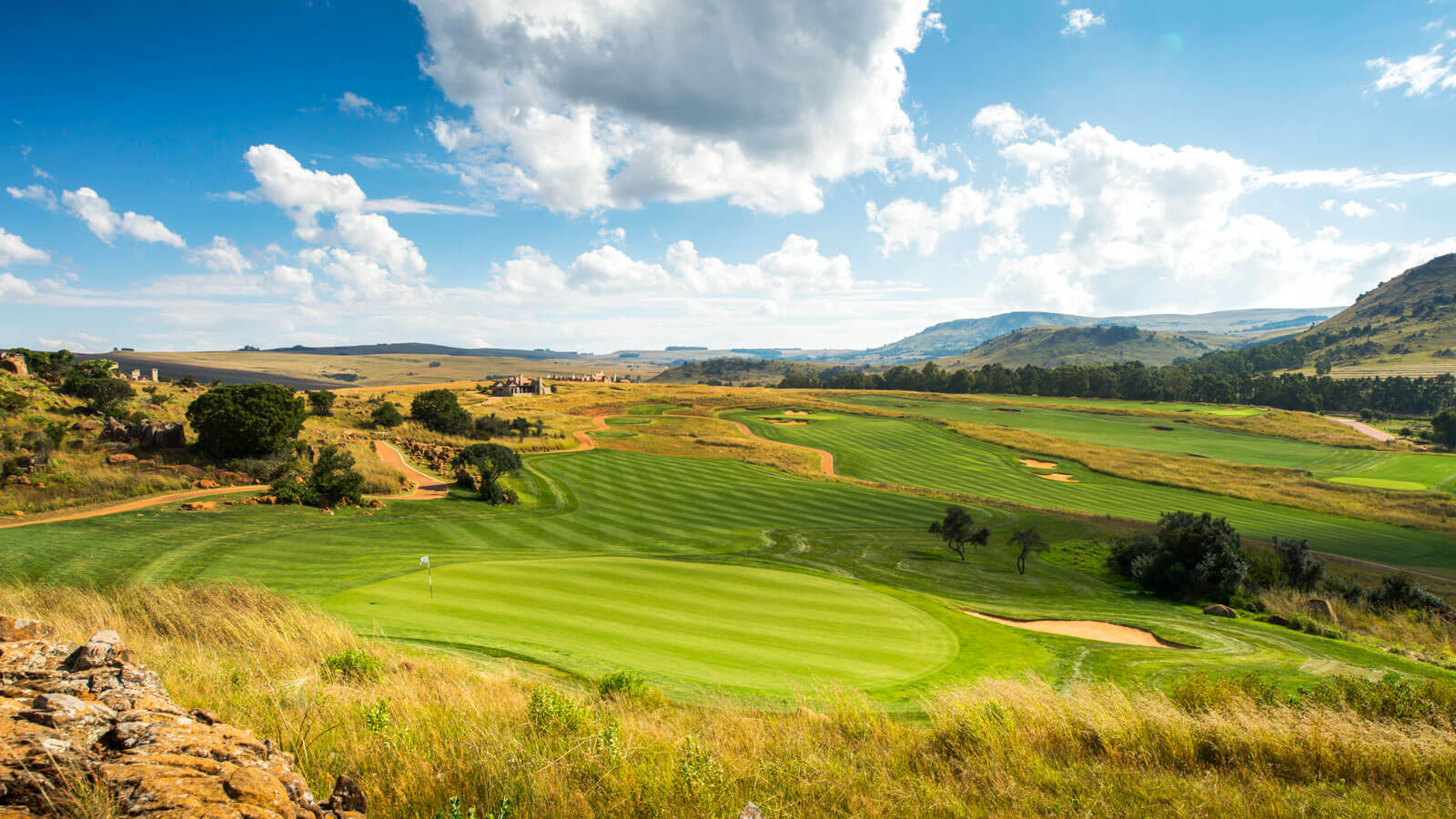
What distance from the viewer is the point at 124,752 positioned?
3.50m

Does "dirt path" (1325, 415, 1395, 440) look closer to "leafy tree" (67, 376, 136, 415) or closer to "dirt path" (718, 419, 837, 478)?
"dirt path" (718, 419, 837, 478)

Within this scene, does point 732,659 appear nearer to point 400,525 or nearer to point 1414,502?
point 400,525

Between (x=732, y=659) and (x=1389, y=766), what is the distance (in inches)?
315

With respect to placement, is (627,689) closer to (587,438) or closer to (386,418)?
(386,418)

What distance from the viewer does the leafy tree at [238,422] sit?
26953 millimetres

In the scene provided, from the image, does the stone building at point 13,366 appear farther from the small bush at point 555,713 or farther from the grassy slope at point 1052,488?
the grassy slope at point 1052,488

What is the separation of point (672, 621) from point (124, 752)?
30.5ft

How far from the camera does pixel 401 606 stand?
12.2m

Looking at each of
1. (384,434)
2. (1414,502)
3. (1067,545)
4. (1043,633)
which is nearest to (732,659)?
(1043,633)

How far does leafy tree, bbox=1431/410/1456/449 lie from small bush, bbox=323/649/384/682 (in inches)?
4166

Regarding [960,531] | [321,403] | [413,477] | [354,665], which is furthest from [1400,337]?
[321,403]

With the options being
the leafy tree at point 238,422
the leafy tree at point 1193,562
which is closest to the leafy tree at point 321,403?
the leafy tree at point 238,422

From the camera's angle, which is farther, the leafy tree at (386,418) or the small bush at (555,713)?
the leafy tree at (386,418)

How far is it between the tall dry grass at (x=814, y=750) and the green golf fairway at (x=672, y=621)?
2286 millimetres
